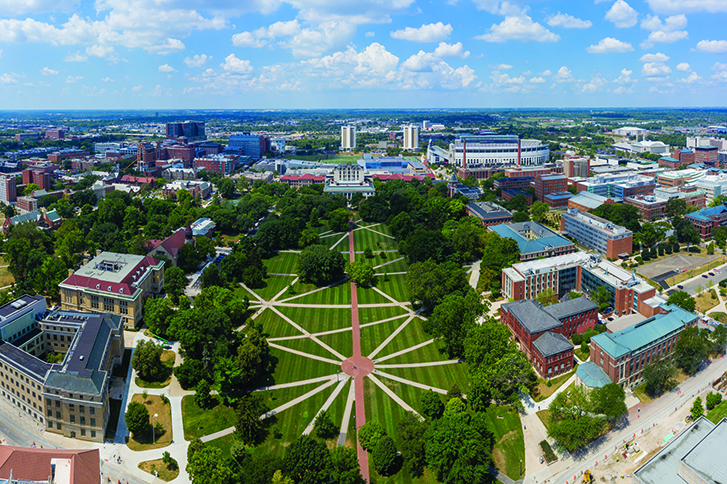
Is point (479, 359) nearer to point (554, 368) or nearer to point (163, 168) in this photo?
point (554, 368)

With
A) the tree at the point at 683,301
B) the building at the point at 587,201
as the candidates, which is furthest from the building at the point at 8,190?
the tree at the point at 683,301

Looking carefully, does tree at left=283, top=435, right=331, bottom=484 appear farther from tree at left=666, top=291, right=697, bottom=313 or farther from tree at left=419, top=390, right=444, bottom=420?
tree at left=666, top=291, right=697, bottom=313

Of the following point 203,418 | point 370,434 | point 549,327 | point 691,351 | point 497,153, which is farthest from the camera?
point 497,153

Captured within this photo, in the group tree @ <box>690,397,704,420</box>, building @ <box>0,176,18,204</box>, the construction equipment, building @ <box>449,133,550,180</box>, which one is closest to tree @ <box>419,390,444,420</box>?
the construction equipment

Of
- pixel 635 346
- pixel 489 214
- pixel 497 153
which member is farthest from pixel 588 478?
pixel 497 153

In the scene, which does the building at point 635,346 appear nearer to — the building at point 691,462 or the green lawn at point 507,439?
the building at point 691,462

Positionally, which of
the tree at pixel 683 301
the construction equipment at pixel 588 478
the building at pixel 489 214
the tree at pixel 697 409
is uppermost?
the building at pixel 489 214

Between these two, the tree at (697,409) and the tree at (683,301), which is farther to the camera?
the tree at (683,301)

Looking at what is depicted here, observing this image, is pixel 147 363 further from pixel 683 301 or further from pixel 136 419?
pixel 683 301
